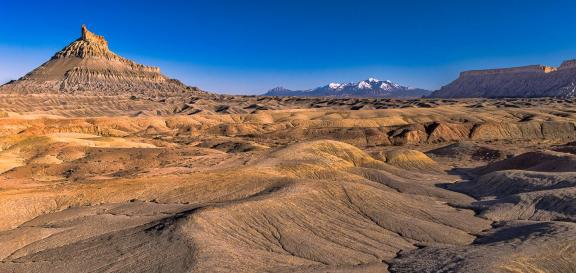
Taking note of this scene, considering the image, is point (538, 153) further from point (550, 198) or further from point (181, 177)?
point (181, 177)

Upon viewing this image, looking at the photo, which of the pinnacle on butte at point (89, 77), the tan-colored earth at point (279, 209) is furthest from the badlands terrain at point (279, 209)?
the pinnacle on butte at point (89, 77)

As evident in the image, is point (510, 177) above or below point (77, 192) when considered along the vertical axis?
below

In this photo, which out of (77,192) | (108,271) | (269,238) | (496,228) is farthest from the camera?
(77,192)

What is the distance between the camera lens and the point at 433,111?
102312 mm

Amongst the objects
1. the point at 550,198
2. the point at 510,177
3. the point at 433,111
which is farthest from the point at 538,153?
the point at 433,111

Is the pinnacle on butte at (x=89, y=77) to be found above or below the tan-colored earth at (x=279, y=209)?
above

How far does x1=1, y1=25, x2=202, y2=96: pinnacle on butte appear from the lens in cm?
16238

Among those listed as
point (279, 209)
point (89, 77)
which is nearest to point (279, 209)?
point (279, 209)

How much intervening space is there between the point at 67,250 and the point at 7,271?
2427 millimetres

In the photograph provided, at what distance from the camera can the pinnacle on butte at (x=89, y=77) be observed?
162 m

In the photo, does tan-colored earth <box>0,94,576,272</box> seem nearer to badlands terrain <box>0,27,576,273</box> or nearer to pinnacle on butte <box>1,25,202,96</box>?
badlands terrain <box>0,27,576,273</box>

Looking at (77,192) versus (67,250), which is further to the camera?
(77,192)

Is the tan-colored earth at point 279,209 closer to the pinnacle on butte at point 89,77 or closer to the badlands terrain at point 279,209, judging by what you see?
the badlands terrain at point 279,209

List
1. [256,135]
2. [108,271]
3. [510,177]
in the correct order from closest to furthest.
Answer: [108,271] → [510,177] → [256,135]
